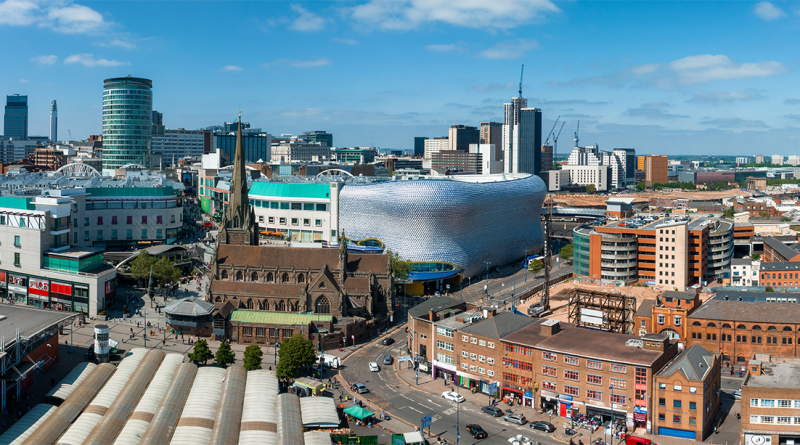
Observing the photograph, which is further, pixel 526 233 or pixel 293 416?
pixel 526 233

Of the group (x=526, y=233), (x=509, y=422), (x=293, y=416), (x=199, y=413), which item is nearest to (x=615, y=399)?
(x=509, y=422)

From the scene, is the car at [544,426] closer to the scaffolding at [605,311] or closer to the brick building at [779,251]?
the scaffolding at [605,311]

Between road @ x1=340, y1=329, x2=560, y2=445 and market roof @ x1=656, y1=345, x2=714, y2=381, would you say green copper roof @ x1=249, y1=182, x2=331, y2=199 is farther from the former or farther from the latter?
market roof @ x1=656, y1=345, x2=714, y2=381

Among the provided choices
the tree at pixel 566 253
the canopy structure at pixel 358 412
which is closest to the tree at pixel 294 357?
the canopy structure at pixel 358 412

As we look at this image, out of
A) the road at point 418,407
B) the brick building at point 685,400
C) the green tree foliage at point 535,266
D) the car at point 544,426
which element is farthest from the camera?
the green tree foliage at point 535,266

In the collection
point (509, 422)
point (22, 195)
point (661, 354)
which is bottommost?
point (509, 422)

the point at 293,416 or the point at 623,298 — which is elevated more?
the point at 623,298

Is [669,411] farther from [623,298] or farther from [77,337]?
[77,337]
